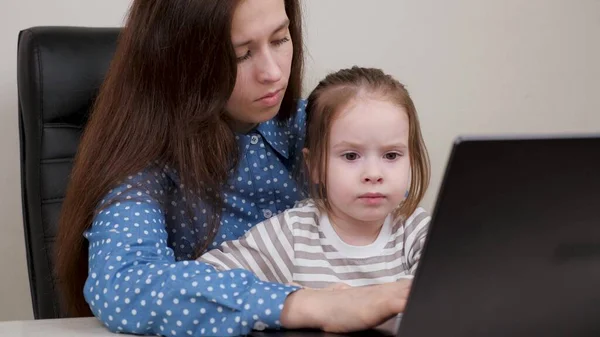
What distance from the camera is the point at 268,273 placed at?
4.33ft

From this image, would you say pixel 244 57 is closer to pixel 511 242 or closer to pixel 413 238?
pixel 413 238

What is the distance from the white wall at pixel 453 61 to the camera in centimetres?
203

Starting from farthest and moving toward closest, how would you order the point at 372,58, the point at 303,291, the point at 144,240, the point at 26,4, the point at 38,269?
the point at 372,58, the point at 26,4, the point at 38,269, the point at 144,240, the point at 303,291

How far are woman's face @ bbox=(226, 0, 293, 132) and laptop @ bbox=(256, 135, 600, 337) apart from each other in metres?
0.59

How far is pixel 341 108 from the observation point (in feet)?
A: 4.32

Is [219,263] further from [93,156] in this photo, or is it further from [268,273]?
[93,156]

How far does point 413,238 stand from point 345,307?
1.05 ft

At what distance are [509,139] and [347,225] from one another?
0.60m

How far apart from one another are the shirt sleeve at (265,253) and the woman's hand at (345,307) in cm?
24

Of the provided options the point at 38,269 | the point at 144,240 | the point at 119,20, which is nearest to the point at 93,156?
the point at 144,240

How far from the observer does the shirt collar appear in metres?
1.51

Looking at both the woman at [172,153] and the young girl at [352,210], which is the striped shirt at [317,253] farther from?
the woman at [172,153]

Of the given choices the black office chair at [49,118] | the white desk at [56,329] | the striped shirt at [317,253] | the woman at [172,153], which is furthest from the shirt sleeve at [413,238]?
the black office chair at [49,118]

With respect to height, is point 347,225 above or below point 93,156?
below
